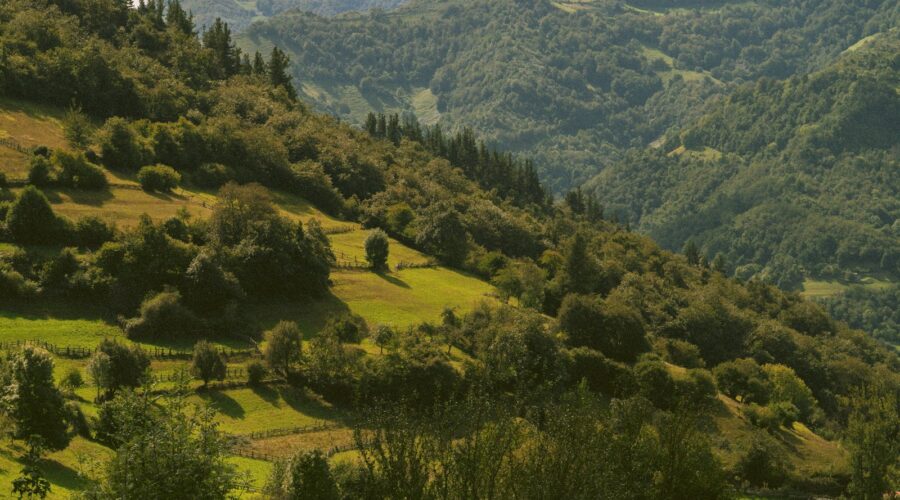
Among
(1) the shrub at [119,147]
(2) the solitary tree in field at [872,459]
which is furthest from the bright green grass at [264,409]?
(1) the shrub at [119,147]

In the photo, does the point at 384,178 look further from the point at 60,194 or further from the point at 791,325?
the point at 791,325

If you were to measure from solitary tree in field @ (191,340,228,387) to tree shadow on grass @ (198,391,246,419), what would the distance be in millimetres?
1352

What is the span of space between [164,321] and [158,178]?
129 feet

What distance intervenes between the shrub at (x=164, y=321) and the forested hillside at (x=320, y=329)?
208 millimetres

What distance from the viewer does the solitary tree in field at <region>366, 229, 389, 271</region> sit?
11106 centimetres

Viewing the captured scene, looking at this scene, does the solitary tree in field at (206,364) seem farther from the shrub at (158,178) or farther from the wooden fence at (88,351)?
the shrub at (158,178)

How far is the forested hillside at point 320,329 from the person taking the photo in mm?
43438

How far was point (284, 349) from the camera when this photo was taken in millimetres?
75688

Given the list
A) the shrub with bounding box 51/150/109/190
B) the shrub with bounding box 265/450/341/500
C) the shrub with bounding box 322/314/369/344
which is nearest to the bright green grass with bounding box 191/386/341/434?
the shrub with bounding box 322/314/369/344

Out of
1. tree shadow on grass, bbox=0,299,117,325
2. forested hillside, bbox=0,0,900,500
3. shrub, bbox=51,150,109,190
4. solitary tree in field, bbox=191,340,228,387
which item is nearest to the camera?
forested hillside, bbox=0,0,900,500

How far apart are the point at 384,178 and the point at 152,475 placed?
383ft

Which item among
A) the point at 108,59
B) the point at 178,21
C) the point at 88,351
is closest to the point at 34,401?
the point at 88,351

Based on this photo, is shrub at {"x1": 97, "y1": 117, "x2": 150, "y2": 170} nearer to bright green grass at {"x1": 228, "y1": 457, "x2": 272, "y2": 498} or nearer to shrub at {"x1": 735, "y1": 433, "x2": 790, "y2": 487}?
bright green grass at {"x1": 228, "y1": 457, "x2": 272, "y2": 498}

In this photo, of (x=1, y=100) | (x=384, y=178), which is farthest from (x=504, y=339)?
(x=1, y=100)
